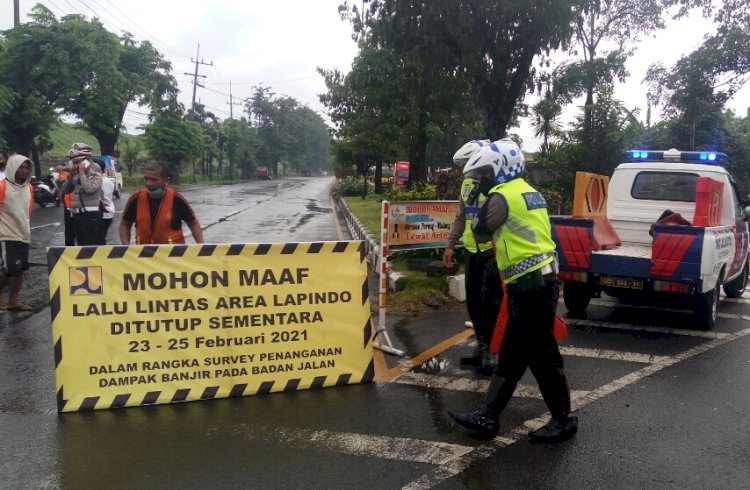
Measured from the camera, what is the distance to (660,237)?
693cm

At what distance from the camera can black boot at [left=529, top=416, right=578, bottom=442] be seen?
4195 mm

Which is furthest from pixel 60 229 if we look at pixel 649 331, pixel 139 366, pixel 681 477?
pixel 681 477

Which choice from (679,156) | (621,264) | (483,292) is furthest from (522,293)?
(679,156)

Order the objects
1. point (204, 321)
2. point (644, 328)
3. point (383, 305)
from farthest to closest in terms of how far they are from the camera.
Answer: point (644, 328) < point (383, 305) < point (204, 321)

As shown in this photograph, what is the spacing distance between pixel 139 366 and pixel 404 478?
226 centimetres

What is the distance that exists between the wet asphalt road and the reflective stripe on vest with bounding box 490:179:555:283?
1.15m

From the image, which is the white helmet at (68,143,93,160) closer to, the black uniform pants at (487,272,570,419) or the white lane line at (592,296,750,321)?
the black uniform pants at (487,272,570,419)

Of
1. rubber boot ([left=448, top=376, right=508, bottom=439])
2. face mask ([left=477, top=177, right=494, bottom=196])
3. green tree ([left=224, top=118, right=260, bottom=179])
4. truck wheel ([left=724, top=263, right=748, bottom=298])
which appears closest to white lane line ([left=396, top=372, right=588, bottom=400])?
rubber boot ([left=448, top=376, right=508, bottom=439])

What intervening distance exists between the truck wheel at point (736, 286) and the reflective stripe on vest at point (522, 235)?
670 centimetres

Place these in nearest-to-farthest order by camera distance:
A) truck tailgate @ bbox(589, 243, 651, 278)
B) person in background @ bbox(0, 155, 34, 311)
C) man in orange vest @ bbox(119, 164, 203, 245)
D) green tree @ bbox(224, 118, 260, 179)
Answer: man in orange vest @ bbox(119, 164, 203, 245) < truck tailgate @ bbox(589, 243, 651, 278) < person in background @ bbox(0, 155, 34, 311) < green tree @ bbox(224, 118, 260, 179)

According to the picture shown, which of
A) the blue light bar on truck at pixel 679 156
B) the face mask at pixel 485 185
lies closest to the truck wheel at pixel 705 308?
the blue light bar on truck at pixel 679 156

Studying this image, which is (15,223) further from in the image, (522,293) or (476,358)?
(522,293)

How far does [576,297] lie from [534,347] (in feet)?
13.2

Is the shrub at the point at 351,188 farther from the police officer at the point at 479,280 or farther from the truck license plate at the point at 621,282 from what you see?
the police officer at the point at 479,280
